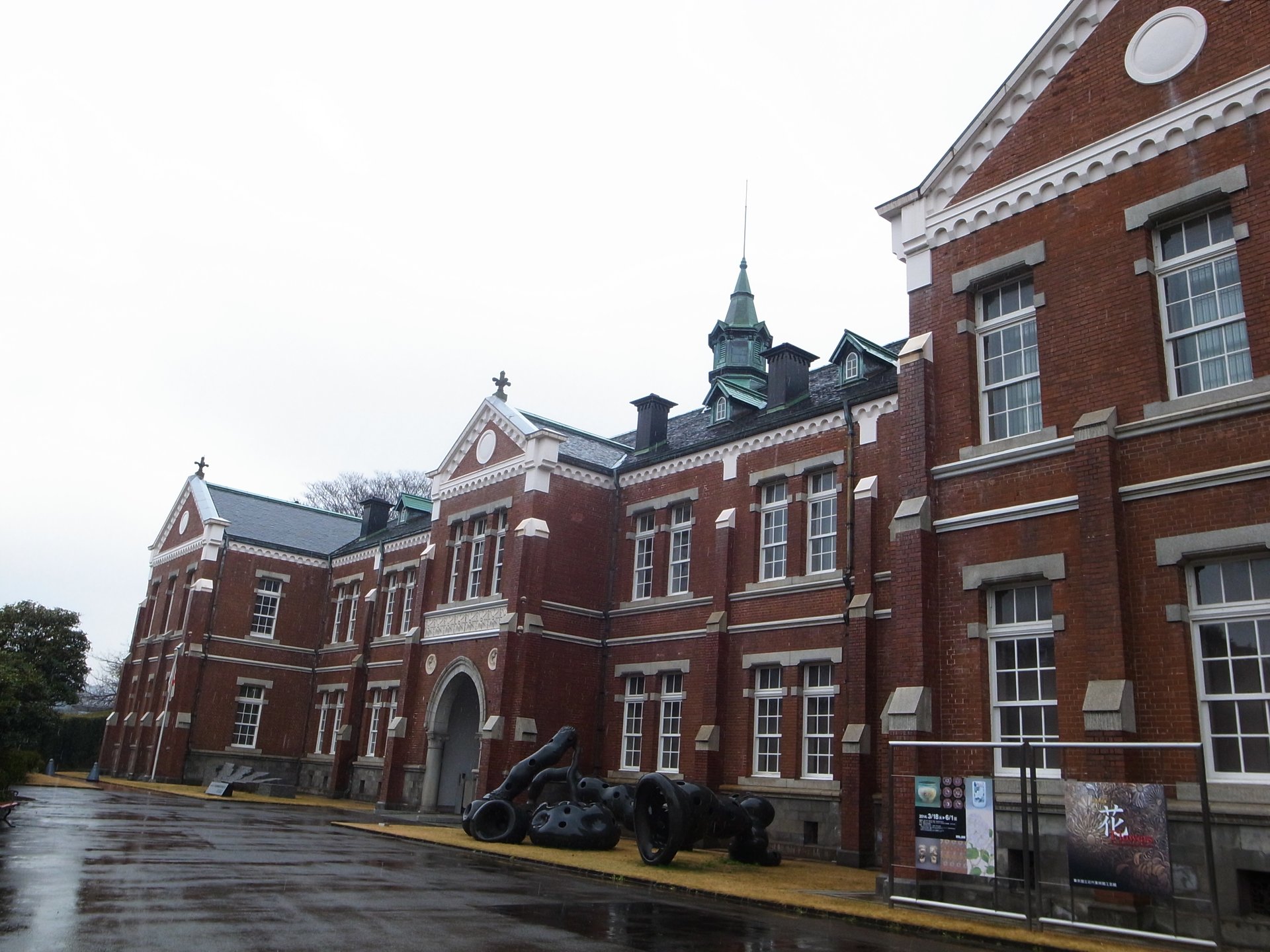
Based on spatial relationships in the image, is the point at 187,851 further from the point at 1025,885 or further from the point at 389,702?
the point at 389,702

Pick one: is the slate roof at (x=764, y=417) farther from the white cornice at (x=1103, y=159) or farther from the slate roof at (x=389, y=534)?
the slate roof at (x=389, y=534)

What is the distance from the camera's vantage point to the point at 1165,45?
44.0ft

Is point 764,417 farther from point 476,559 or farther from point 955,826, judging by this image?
point 955,826

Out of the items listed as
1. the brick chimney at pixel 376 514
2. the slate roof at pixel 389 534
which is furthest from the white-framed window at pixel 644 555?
the brick chimney at pixel 376 514

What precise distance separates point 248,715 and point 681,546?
2272 cm

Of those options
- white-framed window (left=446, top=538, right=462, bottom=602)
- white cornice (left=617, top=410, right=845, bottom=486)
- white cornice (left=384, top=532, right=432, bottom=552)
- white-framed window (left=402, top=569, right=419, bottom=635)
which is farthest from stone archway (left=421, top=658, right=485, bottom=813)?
white cornice (left=384, top=532, right=432, bottom=552)

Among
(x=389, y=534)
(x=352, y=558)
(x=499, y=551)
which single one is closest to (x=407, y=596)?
(x=389, y=534)

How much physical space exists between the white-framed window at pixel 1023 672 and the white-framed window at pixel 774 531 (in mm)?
9078

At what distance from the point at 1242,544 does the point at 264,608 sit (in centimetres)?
3695

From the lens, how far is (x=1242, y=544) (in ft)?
36.8

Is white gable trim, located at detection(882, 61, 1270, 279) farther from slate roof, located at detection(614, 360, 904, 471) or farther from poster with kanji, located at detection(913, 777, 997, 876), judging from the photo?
poster with kanji, located at detection(913, 777, 997, 876)

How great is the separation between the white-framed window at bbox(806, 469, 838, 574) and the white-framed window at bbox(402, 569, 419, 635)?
56.9ft

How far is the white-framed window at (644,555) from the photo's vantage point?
1042 inches

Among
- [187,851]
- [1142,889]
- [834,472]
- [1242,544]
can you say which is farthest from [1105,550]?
[187,851]
